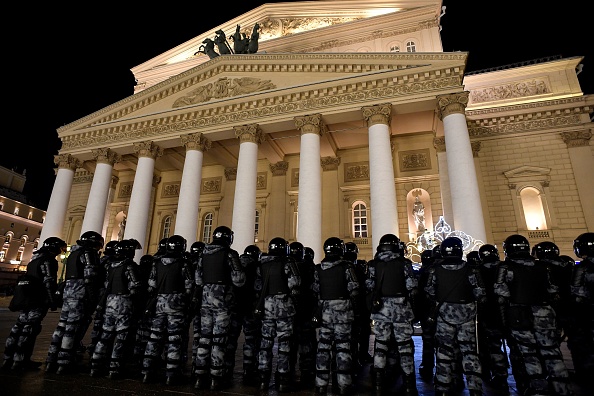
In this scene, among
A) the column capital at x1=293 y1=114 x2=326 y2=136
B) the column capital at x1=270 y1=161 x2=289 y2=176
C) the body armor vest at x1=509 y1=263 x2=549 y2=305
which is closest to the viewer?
the body armor vest at x1=509 y1=263 x2=549 y2=305

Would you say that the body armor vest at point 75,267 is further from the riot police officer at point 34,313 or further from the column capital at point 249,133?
the column capital at point 249,133

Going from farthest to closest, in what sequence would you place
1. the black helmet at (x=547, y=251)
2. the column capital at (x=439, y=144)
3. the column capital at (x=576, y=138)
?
the column capital at (x=439, y=144) → the column capital at (x=576, y=138) → the black helmet at (x=547, y=251)

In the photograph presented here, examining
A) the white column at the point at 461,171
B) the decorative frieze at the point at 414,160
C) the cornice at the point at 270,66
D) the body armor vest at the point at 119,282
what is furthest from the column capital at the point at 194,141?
the body armor vest at the point at 119,282

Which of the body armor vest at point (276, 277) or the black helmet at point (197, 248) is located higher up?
the black helmet at point (197, 248)

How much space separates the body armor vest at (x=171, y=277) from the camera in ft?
15.3

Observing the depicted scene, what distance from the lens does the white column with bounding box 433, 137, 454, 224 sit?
1445 centimetres

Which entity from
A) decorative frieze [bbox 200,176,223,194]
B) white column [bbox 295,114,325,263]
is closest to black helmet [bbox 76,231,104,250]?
→ white column [bbox 295,114,325,263]

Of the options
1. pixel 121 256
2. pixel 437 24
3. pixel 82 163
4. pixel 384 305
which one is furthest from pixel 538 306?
pixel 82 163

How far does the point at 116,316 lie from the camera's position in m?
4.73

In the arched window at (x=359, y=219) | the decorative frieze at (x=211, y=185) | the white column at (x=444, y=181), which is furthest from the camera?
the decorative frieze at (x=211, y=185)

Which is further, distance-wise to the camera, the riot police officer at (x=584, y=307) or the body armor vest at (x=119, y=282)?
the body armor vest at (x=119, y=282)

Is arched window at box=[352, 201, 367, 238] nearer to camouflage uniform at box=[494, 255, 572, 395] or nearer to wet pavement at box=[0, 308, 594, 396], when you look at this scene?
wet pavement at box=[0, 308, 594, 396]

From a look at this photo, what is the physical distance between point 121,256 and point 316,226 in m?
8.07

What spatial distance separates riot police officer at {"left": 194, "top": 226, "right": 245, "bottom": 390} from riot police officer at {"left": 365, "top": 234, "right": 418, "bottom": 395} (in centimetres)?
189
